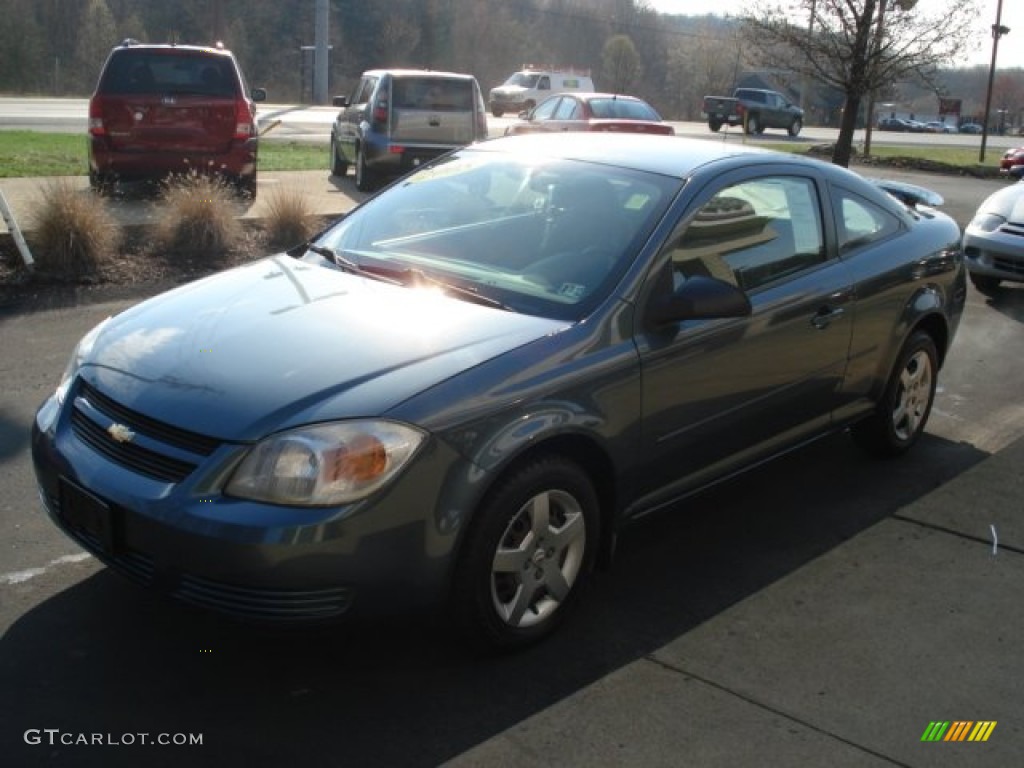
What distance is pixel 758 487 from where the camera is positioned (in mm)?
5238

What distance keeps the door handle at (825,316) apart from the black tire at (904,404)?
78 cm

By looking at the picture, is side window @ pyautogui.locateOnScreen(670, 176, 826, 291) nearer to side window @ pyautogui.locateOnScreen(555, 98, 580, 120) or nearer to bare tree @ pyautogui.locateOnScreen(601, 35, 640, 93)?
side window @ pyautogui.locateOnScreen(555, 98, 580, 120)

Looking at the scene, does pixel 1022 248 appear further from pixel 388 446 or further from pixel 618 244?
pixel 388 446

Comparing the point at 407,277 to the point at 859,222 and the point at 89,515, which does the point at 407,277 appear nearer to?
the point at 89,515

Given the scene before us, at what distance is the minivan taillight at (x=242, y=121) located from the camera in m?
12.4

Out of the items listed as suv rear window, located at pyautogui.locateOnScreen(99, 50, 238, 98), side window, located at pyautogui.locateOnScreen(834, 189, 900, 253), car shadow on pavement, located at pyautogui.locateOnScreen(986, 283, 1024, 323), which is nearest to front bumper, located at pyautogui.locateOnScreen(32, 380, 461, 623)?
side window, located at pyautogui.locateOnScreen(834, 189, 900, 253)

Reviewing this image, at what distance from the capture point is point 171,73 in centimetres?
1252

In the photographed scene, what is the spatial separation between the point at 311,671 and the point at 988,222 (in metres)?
8.86

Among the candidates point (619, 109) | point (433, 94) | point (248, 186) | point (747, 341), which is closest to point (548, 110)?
point (619, 109)

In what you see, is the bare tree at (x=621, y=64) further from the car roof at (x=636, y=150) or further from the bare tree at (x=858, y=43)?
the car roof at (x=636, y=150)

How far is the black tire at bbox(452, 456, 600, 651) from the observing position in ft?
10.8

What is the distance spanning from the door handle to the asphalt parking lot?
2.87 feet

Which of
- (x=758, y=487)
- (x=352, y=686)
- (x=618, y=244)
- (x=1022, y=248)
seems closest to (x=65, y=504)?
(x=352, y=686)

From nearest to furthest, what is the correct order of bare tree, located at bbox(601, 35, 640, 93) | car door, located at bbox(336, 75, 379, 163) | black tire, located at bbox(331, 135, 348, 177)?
car door, located at bbox(336, 75, 379, 163)
black tire, located at bbox(331, 135, 348, 177)
bare tree, located at bbox(601, 35, 640, 93)
